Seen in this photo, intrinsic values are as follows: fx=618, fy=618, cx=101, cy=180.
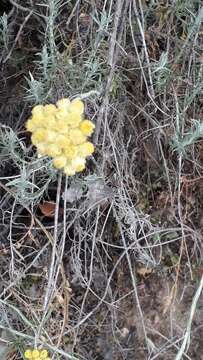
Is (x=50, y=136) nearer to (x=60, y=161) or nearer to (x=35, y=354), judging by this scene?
(x=60, y=161)

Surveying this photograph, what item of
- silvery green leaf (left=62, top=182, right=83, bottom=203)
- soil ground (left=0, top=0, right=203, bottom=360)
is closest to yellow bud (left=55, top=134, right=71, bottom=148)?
soil ground (left=0, top=0, right=203, bottom=360)

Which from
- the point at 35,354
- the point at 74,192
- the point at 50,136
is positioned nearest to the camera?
the point at 50,136

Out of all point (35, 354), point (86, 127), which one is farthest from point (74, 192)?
point (86, 127)

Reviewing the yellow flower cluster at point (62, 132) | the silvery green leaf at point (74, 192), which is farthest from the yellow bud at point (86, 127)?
the silvery green leaf at point (74, 192)

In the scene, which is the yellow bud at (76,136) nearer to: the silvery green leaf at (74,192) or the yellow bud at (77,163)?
the yellow bud at (77,163)

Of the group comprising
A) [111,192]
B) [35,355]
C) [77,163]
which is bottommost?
[35,355]

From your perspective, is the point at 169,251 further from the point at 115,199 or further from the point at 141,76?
the point at 141,76

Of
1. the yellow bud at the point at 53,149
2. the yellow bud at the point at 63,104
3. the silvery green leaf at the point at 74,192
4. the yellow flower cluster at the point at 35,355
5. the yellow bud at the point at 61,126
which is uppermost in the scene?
the yellow bud at the point at 63,104

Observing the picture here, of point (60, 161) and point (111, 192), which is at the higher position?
point (60, 161)

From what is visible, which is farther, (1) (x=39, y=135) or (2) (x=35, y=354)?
(2) (x=35, y=354)

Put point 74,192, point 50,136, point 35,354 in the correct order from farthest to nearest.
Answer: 1. point 74,192
2. point 35,354
3. point 50,136
